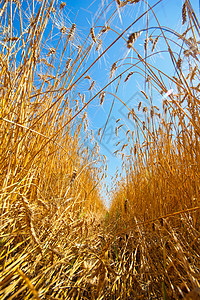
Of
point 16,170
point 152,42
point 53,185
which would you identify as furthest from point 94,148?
point 16,170

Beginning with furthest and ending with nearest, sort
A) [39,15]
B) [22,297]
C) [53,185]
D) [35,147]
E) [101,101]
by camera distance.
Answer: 1. [101,101]
2. [53,185]
3. [35,147]
4. [39,15]
5. [22,297]

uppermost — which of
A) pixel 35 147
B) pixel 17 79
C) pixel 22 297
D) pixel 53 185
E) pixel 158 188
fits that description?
pixel 17 79

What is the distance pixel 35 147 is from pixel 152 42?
1.04 metres

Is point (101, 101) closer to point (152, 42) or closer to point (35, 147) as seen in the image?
point (152, 42)

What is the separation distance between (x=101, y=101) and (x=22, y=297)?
122 centimetres

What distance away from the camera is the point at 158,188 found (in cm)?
103

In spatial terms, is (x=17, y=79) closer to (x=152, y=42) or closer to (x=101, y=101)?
(x=101, y=101)

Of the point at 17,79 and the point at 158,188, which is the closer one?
the point at 17,79

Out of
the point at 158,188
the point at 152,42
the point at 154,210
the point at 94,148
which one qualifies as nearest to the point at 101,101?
the point at 152,42

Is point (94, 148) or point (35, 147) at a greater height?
point (94, 148)

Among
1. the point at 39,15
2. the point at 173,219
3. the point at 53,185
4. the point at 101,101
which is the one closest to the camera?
the point at 39,15

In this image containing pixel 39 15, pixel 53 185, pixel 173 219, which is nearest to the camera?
pixel 39 15

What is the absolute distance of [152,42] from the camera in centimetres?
111

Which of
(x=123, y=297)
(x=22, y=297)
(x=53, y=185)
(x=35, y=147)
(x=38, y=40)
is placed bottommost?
(x=123, y=297)
